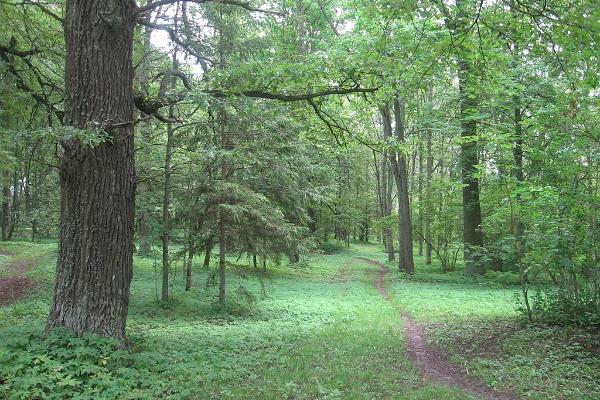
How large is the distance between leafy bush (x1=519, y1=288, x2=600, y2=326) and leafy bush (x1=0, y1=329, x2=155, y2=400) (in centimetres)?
733

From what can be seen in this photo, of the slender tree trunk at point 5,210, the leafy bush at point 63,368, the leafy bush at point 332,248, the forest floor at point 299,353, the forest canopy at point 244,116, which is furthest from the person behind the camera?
the leafy bush at point 332,248

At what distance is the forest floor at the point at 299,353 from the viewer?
4992 millimetres

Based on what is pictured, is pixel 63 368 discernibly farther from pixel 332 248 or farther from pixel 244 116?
pixel 332 248

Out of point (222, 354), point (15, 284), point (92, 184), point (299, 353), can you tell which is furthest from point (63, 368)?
point (15, 284)

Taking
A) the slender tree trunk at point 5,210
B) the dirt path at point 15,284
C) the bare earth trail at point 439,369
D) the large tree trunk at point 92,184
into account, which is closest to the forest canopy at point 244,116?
the large tree trunk at point 92,184

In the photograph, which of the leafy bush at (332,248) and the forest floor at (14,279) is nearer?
the forest floor at (14,279)

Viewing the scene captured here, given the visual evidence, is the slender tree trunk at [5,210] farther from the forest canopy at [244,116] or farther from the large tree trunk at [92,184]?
the large tree trunk at [92,184]

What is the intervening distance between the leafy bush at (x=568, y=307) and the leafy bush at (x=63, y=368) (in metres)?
7.33

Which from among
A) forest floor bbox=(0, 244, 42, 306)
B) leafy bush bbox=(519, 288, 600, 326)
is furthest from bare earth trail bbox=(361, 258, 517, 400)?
forest floor bbox=(0, 244, 42, 306)

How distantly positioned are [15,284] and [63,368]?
397 inches

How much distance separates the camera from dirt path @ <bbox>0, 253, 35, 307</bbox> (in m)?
11.2

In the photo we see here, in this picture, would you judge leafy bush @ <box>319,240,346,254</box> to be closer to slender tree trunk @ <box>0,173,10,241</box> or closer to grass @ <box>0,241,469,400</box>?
grass @ <box>0,241,469,400</box>

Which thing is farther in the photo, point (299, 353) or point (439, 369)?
point (299, 353)

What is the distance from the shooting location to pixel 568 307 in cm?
798
